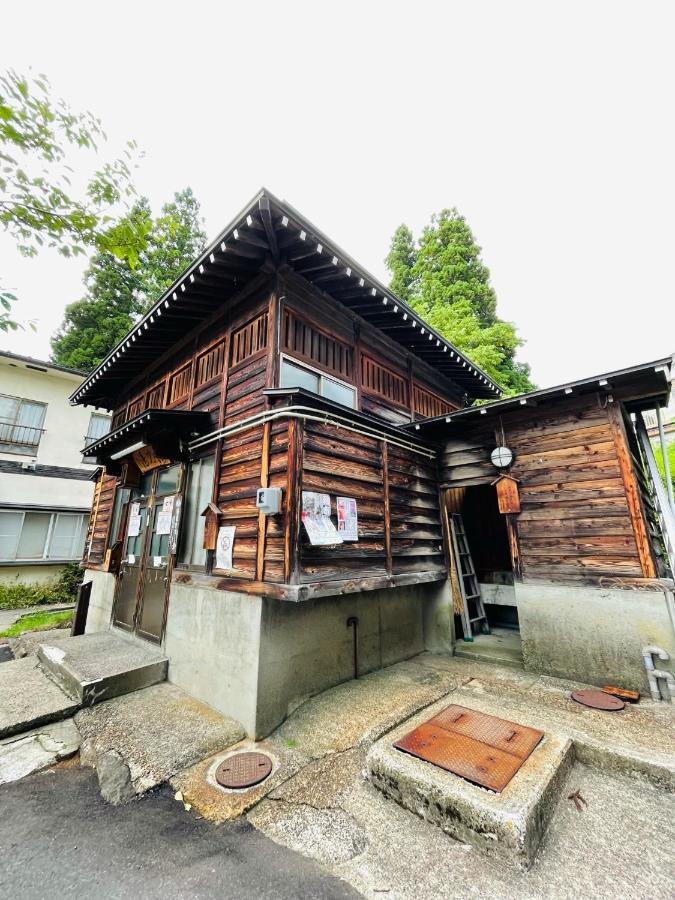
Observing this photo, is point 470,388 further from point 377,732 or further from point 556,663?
point 377,732

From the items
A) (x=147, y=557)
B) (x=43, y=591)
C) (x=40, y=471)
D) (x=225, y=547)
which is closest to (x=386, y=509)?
(x=225, y=547)

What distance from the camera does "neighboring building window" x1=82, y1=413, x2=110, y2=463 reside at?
1464cm

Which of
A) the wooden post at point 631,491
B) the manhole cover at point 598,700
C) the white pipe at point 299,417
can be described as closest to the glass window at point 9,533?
the white pipe at point 299,417

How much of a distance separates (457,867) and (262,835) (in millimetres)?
1365

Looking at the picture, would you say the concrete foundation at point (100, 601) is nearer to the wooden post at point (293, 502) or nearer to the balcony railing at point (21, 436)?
the wooden post at point (293, 502)

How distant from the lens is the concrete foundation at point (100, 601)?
7.55 m

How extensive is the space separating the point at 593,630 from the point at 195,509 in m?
5.99

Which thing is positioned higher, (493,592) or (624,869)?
(493,592)

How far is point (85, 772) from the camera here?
3422 millimetres

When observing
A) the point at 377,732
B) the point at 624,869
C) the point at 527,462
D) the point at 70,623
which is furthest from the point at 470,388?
the point at 70,623

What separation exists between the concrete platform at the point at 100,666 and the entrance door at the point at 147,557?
1.32 feet

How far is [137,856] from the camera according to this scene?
245cm

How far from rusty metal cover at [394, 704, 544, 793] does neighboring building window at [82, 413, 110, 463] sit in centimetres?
1571

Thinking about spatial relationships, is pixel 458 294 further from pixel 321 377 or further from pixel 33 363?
pixel 33 363
